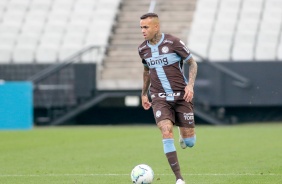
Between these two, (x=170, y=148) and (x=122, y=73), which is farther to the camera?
(x=122, y=73)

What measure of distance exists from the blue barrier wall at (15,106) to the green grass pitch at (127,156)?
1.95 m

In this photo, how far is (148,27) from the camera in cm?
1046

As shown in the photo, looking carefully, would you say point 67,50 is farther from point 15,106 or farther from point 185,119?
point 185,119

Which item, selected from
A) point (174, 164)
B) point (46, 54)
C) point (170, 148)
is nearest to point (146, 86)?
point (170, 148)

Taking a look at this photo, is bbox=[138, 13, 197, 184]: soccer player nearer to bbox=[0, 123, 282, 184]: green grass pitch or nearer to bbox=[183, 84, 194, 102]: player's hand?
bbox=[183, 84, 194, 102]: player's hand

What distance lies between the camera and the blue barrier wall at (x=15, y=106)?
25.7 meters

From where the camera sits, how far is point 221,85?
26156 mm

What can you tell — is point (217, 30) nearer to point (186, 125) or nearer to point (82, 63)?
point (82, 63)

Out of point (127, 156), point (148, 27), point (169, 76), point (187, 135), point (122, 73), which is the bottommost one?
point (122, 73)

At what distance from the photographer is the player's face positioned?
1044 cm

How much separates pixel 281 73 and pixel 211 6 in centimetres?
455

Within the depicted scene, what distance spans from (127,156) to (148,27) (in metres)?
5.20

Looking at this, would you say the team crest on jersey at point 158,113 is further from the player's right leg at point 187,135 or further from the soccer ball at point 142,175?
the soccer ball at point 142,175

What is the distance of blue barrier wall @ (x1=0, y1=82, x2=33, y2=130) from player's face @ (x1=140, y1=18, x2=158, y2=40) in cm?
1555
